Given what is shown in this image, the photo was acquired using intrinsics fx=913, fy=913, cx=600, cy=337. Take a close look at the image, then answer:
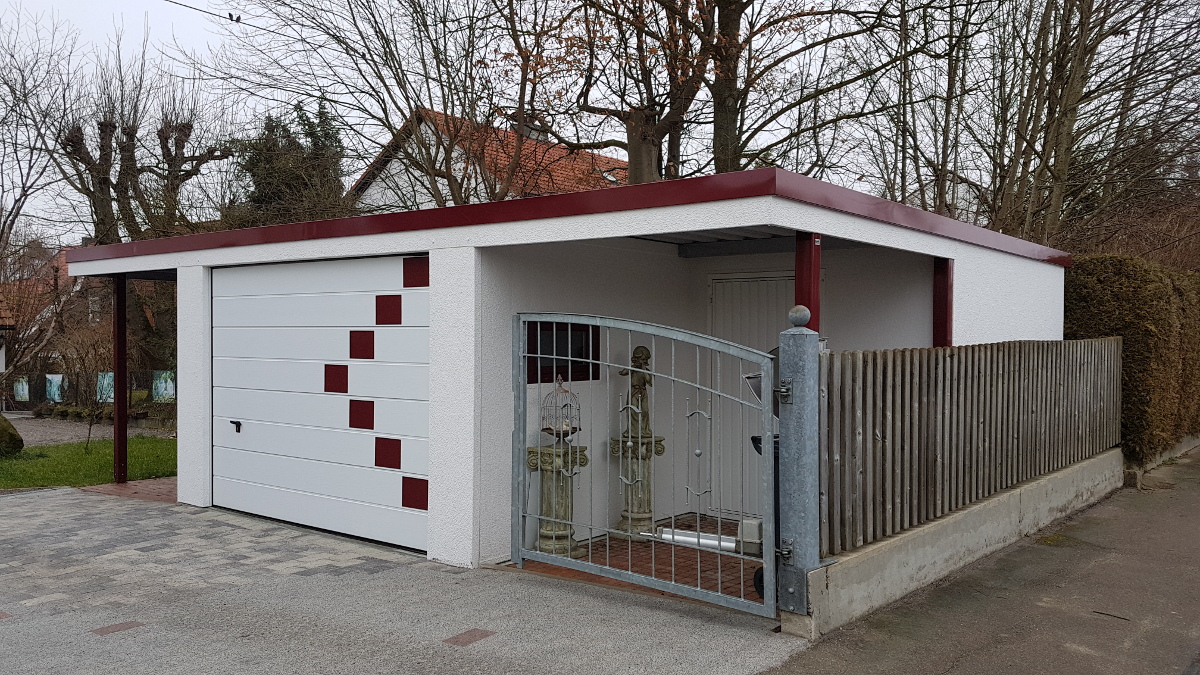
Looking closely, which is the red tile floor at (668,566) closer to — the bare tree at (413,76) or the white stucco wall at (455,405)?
the white stucco wall at (455,405)

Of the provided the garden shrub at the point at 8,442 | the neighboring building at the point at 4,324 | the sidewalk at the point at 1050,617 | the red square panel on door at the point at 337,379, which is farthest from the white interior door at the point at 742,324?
the neighboring building at the point at 4,324

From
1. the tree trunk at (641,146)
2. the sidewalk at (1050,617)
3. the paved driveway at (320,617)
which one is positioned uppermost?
the tree trunk at (641,146)

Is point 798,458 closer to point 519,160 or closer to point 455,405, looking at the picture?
point 455,405

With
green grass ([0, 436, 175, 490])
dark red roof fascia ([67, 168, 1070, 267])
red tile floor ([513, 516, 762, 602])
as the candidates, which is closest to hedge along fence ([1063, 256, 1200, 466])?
dark red roof fascia ([67, 168, 1070, 267])

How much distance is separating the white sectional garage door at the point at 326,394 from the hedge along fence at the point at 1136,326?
7.69m

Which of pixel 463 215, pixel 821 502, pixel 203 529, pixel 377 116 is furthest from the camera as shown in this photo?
pixel 377 116

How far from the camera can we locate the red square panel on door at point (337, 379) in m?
7.38

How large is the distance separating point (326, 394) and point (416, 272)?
1507mm

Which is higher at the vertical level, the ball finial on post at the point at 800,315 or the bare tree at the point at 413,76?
the bare tree at the point at 413,76

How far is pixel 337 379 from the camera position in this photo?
24.4 feet

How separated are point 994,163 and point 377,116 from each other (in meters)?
9.78

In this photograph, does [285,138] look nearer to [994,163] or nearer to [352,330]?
[352,330]

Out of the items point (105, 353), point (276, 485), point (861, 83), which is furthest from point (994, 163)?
point (105, 353)

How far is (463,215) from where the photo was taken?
6.32 meters
